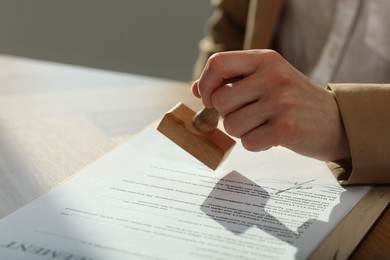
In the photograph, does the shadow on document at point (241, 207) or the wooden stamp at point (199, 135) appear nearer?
the shadow on document at point (241, 207)

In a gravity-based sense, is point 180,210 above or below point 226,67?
below

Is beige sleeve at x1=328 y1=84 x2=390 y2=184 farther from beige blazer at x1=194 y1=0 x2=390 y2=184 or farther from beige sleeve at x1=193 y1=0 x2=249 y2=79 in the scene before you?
beige sleeve at x1=193 y1=0 x2=249 y2=79

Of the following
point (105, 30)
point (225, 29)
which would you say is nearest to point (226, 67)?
point (225, 29)

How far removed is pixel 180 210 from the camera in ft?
1.90

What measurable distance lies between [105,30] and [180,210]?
1.55m

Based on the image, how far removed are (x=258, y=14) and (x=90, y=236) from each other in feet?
2.50

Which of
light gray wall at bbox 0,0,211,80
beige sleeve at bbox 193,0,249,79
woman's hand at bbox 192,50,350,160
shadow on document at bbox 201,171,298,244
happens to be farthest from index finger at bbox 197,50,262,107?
light gray wall at bbox 0,0,211,80

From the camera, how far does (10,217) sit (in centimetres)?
56

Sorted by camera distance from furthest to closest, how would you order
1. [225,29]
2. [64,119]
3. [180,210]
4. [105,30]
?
[105,30] → [225,29] → [64,119] → [180,210]

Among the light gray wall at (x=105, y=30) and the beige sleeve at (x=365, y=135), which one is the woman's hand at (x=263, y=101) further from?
the light gray wall at (x=105, y=30)

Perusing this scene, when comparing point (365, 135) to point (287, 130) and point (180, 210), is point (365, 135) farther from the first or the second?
point (180, 210)

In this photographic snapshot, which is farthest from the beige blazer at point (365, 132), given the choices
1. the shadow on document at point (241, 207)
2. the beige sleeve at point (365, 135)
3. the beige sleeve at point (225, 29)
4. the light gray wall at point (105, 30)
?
the light gray wall at point (105, 30)

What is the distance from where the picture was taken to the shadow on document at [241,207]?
21.6 inches

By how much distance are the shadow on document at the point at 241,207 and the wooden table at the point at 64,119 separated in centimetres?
8
